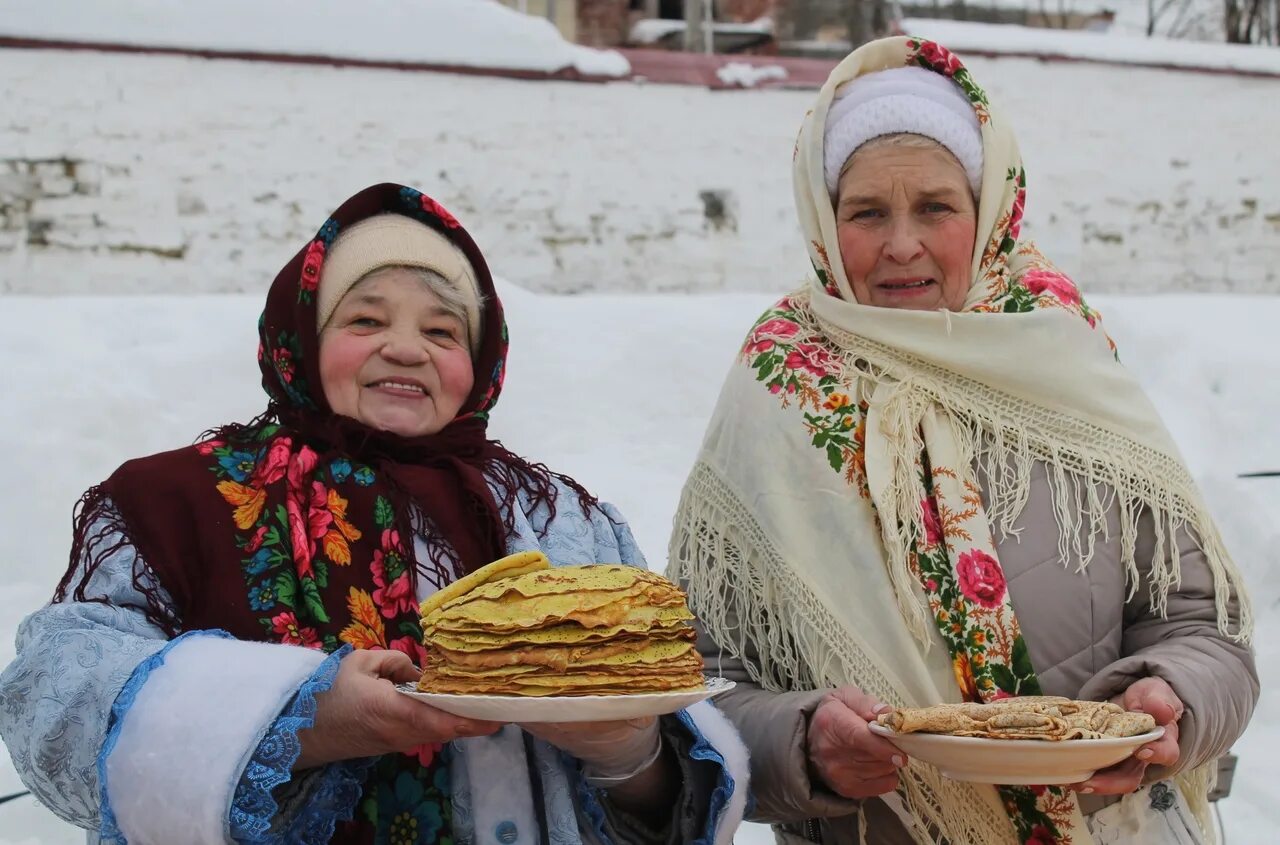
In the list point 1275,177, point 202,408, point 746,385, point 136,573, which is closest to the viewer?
point 136,573

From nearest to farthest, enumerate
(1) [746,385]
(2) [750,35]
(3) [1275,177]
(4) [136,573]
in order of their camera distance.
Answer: (4) [136,573] → (1) [746,385] → (3) [1275,177] → (2) [750,35]

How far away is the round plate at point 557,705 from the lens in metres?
1.59

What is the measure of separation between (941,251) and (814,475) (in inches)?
17.9

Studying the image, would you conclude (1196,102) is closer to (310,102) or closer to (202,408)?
(310,102)

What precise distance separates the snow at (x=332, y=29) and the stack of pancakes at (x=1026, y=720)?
7.04 m

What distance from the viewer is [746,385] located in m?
2.45

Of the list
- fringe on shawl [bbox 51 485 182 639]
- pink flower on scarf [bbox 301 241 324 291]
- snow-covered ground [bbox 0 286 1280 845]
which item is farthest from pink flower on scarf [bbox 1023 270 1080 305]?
snow-covered ground [bbox 0 286 1280 845]

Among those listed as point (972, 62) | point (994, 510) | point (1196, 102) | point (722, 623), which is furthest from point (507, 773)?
point (1196, 102)

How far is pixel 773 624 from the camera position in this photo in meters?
2.31

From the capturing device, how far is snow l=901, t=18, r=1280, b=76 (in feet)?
31.9

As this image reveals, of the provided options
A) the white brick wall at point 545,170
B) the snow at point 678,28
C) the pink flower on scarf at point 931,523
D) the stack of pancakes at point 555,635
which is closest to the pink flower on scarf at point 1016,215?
the pink flower on scarf at point 931,523

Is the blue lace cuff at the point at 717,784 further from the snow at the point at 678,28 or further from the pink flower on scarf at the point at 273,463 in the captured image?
the snow at the point at 678,28

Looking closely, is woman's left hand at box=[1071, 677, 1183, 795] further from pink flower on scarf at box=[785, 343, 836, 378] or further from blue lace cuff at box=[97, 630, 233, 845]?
blue lace cuff at box=[97, 630, 233, 845]

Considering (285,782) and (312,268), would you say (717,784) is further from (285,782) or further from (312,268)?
(312,268)
